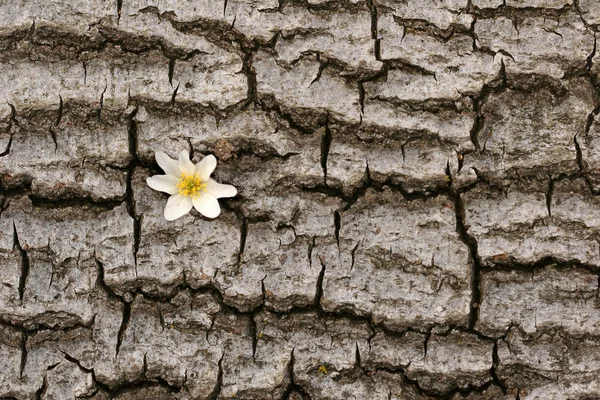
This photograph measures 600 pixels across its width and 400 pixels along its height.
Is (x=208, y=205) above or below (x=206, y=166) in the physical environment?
below

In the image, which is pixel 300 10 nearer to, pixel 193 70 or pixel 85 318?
pixel 193 70

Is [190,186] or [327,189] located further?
[327,189]

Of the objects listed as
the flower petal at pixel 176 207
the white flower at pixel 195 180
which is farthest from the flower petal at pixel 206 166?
the flower petal at pixel 176 207

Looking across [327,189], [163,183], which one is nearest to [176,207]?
[163,183]

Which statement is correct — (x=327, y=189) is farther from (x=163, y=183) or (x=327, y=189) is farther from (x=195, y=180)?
(x=163, y=183)

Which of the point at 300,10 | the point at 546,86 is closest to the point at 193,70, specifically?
the point at 300,10

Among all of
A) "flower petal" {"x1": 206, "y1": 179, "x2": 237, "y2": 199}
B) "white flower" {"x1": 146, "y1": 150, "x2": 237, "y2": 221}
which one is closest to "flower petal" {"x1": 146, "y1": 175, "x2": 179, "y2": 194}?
"white flower" {"x1": 146, "y1": 150, "x2": 237, "y2": 221}
